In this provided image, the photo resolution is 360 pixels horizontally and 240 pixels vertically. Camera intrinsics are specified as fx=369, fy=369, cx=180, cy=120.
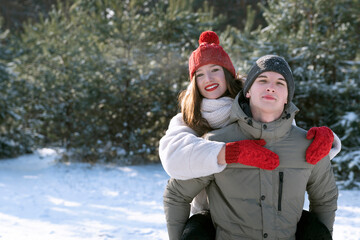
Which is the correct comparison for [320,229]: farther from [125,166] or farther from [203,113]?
[125,166]

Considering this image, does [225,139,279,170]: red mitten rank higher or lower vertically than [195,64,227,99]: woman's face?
lower

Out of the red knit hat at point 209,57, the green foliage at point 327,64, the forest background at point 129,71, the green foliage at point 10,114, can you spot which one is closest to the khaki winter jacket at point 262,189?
the red knit hat at point 209,57

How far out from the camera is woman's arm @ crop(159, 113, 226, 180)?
1.83 meters

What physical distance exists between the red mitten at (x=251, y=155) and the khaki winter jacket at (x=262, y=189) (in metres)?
0.08

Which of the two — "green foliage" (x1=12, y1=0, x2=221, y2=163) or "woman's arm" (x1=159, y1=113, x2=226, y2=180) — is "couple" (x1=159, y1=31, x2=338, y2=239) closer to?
"woman's arm" (x1=159, y1=113, x2=226, y2=180)

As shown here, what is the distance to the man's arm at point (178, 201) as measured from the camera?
6.43 feet

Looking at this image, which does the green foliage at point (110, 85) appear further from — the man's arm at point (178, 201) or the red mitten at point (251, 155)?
the red mitten at point (251, 155)

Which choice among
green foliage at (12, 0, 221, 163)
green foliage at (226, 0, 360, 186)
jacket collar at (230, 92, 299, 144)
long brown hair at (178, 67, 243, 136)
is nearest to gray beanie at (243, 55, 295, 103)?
jacket collar at (230, 92, 299, 144)

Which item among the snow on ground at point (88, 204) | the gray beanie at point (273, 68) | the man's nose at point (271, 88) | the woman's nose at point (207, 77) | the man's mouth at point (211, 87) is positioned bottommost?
the snow on ground at point (88, 204)

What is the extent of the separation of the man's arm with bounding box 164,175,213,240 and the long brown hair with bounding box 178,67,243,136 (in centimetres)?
33

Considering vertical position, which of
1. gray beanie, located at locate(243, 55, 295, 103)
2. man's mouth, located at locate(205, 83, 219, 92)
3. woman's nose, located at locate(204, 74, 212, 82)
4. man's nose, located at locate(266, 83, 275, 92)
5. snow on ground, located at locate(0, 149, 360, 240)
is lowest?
snow on ground, located at locate(0, 149, 360, 240)

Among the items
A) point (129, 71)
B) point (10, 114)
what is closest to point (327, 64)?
point (129, 71)

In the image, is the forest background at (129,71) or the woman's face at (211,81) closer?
Result: the woman's face at (211,81)

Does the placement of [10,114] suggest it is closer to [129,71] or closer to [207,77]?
[129,71]
